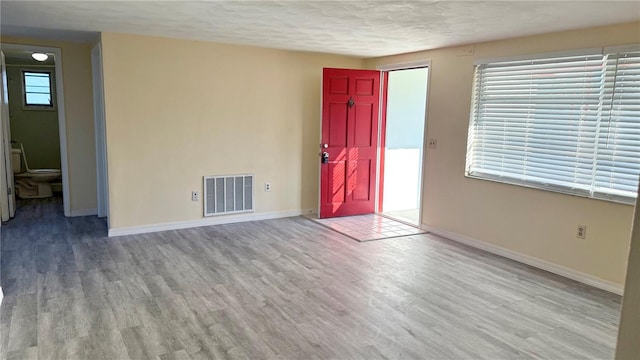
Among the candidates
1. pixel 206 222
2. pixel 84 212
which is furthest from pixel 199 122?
pixel 84 212

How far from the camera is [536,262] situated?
4.29 metres

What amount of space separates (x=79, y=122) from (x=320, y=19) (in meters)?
3.90

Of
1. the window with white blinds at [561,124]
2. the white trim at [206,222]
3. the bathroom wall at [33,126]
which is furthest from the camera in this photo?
the bathroom wall at [33,126]

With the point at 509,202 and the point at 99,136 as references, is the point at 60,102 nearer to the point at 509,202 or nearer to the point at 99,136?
the point at 99,136

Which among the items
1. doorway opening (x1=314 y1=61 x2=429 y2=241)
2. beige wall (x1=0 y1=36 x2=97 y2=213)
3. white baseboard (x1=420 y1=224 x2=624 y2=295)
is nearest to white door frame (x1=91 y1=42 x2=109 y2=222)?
beige wall (x1=0 y1=36 x2=97 y2=213)

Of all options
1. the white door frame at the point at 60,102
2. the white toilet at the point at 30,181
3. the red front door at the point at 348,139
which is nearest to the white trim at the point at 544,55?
the red front door at the point at 348,139

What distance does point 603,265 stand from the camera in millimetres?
3795

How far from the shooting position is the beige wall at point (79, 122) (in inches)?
225

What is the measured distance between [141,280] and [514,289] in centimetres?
313

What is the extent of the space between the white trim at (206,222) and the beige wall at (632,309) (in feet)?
16.5

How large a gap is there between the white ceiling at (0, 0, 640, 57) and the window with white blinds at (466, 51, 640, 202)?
0.39 meters

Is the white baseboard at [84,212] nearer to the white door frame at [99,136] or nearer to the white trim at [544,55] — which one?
the white door frame at [99,136]

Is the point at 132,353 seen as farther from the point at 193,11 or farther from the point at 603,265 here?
the point at 603,265

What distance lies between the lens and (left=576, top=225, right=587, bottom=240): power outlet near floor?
391 cm
